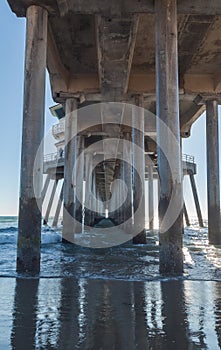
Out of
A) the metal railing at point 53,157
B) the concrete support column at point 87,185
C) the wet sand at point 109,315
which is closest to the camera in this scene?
the wet sand at point 109,315

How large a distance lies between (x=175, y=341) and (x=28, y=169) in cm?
410

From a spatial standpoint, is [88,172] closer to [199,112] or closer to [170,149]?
[199,112]

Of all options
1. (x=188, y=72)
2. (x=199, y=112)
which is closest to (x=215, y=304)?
(x=188, y=72)

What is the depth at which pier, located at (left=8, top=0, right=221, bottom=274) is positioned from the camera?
19.1 feet

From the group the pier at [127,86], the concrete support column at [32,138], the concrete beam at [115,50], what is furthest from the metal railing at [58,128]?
the concrete support column at [32,138]

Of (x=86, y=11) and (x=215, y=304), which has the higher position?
(x=86, y=11)

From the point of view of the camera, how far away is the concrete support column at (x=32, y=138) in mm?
5723

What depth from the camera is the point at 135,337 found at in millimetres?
2498

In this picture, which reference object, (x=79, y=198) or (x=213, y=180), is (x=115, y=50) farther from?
(x=79, y=198)

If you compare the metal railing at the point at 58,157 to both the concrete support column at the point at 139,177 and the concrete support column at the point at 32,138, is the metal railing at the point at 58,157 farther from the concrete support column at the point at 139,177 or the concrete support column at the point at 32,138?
the concrete support column at the point at 32,138

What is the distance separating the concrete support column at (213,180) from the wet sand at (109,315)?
6.81m

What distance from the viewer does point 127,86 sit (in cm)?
1191

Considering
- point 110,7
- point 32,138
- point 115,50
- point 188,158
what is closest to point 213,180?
point 115,50

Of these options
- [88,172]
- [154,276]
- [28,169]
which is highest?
[88,172]
